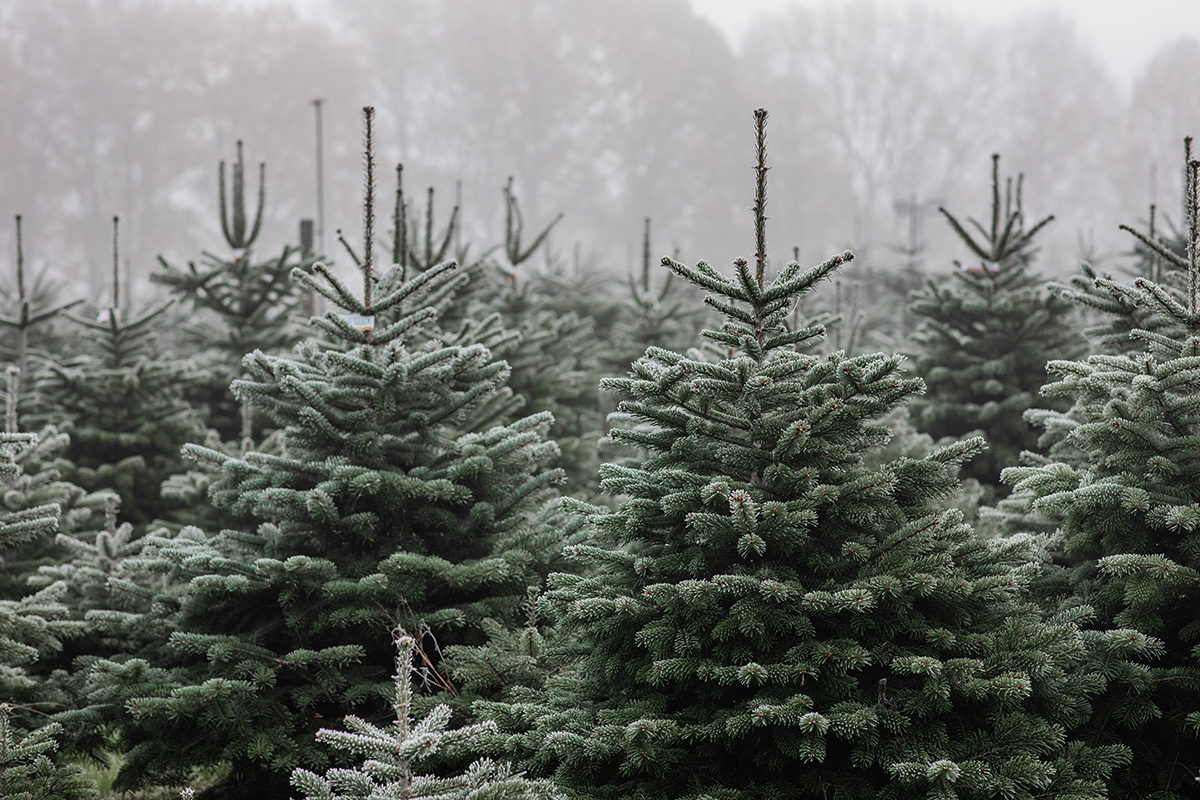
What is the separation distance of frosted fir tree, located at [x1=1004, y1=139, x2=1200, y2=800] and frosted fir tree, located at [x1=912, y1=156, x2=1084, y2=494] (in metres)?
2.98

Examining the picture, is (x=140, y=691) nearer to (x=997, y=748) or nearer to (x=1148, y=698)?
(x=997, y=748)

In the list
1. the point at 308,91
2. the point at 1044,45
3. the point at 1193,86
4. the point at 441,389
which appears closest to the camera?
the point at 441,389

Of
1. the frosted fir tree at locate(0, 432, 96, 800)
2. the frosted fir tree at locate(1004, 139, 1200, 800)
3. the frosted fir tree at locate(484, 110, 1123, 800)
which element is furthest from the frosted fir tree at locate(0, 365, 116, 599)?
the frosted fir tree at locate(1004, 139, 1200, 800)

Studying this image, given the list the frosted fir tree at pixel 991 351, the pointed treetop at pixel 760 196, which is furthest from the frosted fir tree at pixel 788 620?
the frosted fir tree at pixel 991 351

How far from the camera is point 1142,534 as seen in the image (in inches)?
162

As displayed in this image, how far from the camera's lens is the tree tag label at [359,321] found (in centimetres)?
507

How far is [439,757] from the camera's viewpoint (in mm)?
3930

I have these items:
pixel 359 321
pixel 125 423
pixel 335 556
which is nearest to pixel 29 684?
pixel 335 556

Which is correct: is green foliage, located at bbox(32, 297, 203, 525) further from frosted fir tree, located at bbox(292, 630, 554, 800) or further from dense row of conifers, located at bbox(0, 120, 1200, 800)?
frosted fir tree, located at bbox(292, 630, 554, 800)

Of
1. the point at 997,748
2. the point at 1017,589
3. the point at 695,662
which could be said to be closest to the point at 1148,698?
the point at 1017,589

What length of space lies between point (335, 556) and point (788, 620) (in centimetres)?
232

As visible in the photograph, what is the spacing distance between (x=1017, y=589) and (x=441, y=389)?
111 inches

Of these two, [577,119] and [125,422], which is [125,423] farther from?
[577,119]

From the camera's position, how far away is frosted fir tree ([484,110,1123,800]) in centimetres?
342
